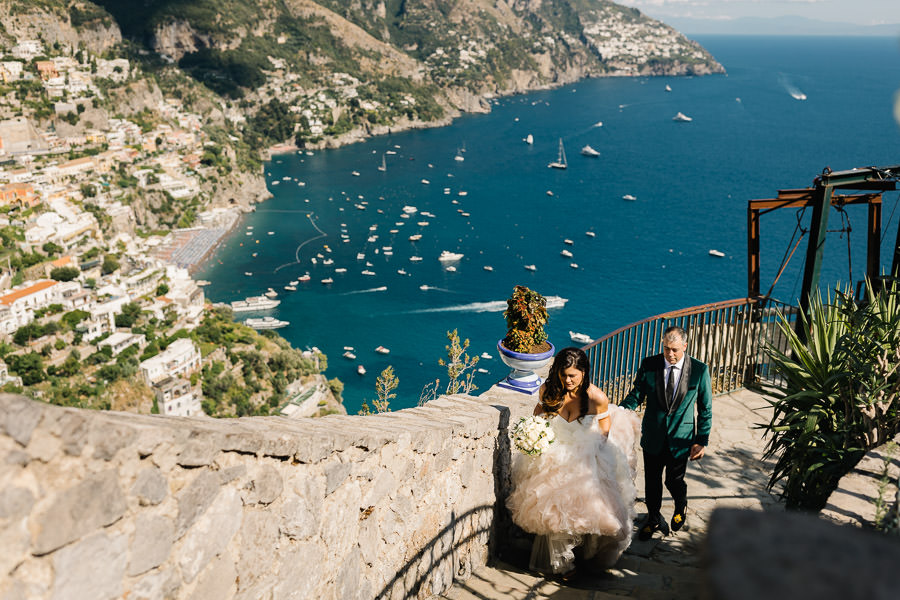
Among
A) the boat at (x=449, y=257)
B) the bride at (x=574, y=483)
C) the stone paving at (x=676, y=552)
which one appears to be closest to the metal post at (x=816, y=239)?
the stone paving at (x=676, y=552)

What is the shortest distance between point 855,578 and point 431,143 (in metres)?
105

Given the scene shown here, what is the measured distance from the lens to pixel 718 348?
7.17m

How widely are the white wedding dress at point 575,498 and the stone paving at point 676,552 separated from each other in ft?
0.54

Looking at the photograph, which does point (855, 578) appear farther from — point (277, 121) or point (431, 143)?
point (277, 121)

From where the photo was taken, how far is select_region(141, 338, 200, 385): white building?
45.7 meters

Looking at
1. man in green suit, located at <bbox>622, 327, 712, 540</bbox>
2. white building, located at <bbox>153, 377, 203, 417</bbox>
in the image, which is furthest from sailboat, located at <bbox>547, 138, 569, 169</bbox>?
man in green suit, located at <bbox>622, 327, 712, 540</bbox>

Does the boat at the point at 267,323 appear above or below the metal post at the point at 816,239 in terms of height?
below

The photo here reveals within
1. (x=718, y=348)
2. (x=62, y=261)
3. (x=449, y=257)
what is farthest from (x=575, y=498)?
(x=62, y=261)

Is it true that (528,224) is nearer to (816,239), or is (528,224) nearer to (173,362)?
(173,362)

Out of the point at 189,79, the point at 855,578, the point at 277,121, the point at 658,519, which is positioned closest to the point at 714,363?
the point at 658,519

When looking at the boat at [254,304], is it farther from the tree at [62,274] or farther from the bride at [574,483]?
the bride at [574,483]

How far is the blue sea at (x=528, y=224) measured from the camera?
49469 mm

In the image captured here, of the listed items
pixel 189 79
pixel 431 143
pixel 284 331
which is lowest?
pixel 284 331

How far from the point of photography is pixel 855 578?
0.69m
